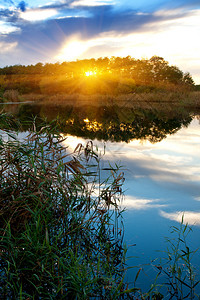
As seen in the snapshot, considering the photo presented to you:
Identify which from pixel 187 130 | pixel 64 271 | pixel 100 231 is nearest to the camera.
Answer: pixel 64 271

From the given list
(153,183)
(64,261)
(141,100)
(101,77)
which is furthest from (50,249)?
(101,77)

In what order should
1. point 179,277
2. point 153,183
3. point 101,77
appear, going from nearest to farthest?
point 179,277, point 153,183, point 101,77

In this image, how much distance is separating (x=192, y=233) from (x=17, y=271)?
2402mm

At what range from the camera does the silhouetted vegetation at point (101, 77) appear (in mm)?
44731

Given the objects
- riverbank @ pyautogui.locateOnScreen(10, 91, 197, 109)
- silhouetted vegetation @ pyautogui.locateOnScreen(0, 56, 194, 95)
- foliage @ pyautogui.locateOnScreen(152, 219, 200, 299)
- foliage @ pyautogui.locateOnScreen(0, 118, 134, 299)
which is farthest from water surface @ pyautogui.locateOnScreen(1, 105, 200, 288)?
silhouetted vegetation @ pyautogui.locateOnScreen(0, 56, 194, 95)

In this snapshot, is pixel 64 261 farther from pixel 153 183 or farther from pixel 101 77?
pixel 101 77

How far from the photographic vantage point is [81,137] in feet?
41.1

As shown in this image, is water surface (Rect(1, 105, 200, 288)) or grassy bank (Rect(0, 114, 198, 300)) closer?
grassy bank (Rect(0, 114, 198, 300))

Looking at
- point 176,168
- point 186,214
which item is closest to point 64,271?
point 186,214

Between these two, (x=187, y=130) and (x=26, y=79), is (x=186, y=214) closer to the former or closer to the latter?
(x=187, y=130)

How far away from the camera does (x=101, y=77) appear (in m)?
49.5

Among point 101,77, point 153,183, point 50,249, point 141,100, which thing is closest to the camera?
point 50,249

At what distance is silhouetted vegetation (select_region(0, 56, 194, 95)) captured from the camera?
44.7 m

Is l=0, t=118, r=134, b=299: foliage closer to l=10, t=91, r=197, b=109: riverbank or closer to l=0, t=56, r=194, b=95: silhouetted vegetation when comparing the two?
l=10, t=91, r=197, b=109: riverbank
